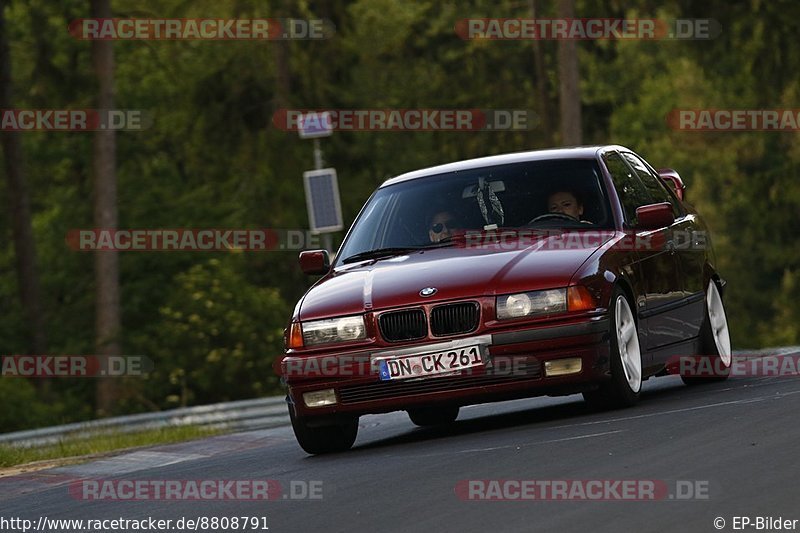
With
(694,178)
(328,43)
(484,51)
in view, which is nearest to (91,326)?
(328,43)

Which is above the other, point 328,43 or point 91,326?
point 328,43

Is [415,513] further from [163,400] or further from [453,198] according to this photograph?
[163,400]

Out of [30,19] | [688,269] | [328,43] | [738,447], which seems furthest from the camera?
[328,43]

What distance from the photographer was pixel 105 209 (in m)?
29.7

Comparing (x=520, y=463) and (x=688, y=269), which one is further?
(x=688, y=269)

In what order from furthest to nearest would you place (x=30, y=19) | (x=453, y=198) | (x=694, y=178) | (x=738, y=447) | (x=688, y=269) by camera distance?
(x=694, y=178) → (x=30, y=19) → (x=688, y=269) → (x=453, y=198) → (x=738, y=447)

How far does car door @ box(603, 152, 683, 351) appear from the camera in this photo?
11.2 meters

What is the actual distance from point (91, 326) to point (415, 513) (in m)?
33.6

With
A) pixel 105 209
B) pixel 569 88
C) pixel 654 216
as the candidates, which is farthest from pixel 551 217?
pixel 569 88

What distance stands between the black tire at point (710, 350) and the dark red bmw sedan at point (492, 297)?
37 cm

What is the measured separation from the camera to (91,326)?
4034cm

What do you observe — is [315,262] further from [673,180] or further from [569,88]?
[569,88]

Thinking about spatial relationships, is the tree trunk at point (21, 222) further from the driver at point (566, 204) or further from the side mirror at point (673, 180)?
the driver at point (566, 204)

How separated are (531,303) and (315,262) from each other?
2173mm
